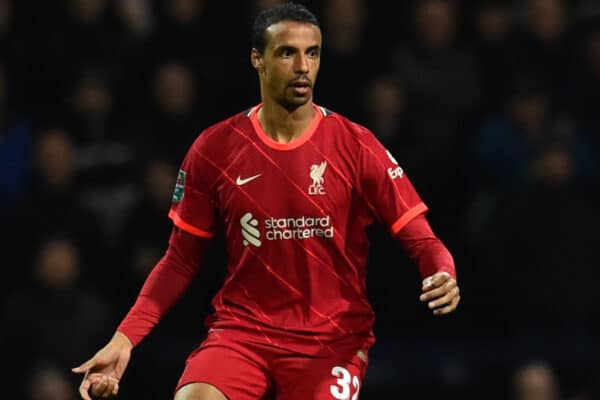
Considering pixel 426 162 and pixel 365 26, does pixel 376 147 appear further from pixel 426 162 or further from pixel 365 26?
pixel 365 26

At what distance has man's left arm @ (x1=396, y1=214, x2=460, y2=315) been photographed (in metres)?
4.66

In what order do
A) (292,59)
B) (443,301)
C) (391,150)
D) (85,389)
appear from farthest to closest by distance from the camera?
(391,150)
(292,59)
(85,389)
(443,301)

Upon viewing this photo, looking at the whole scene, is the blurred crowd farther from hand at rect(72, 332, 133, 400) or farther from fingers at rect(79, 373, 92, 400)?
fingers at rect(79, 373, 92, 400)

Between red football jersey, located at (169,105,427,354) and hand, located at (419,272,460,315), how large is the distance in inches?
18.8

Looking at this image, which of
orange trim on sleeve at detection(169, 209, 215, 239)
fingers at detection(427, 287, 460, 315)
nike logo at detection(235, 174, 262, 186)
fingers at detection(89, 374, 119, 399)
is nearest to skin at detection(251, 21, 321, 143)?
nike logo at detection(235, 174, 262, 186)

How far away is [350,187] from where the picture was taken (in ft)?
16.9

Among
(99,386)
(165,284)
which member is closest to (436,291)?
(165,284)

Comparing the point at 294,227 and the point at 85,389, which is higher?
A: the point at 294,227

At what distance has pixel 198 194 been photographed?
5293 millimetres

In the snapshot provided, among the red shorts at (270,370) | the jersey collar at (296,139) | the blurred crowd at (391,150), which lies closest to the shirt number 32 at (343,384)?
the red shorts at (270,370)

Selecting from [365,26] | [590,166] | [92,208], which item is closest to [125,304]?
[92,208]

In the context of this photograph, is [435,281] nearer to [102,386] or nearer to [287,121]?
[287,121]

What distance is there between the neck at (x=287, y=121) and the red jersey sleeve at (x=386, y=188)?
25cm

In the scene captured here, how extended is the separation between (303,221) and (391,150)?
11.3 ft
